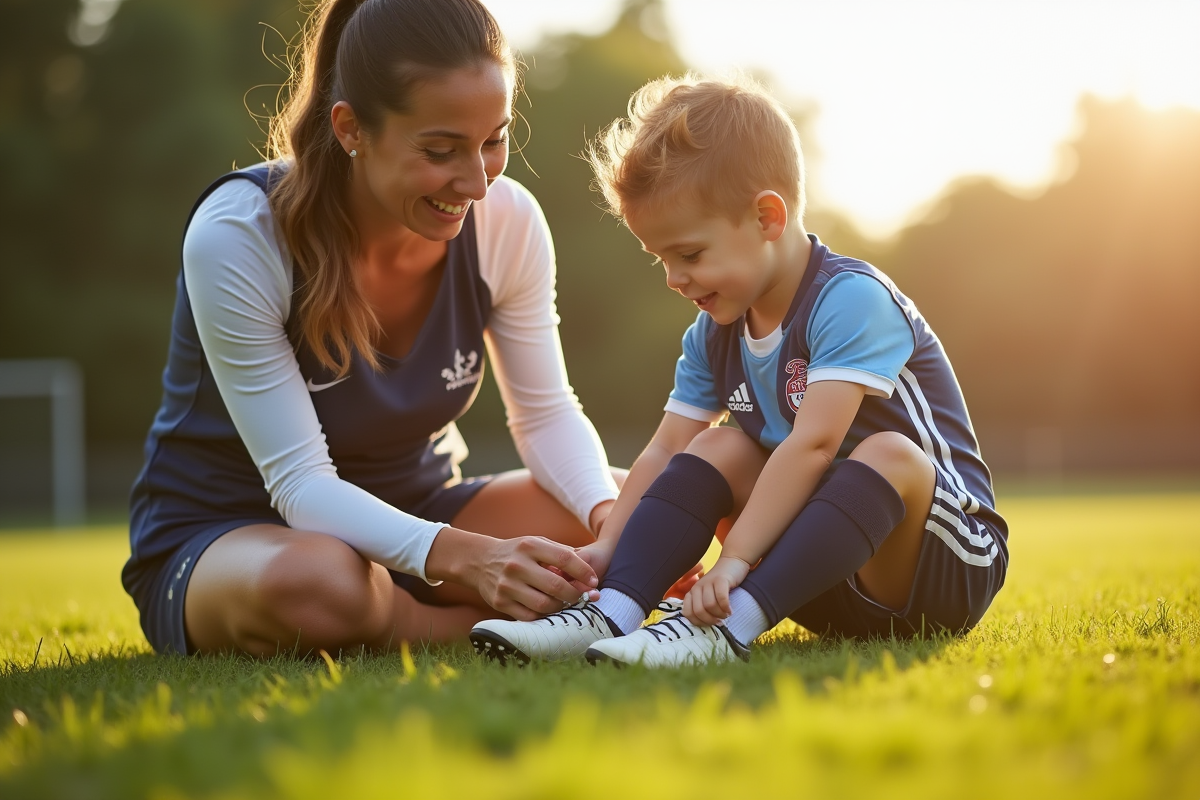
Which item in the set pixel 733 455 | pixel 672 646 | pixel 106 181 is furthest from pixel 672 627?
pixel 106 181

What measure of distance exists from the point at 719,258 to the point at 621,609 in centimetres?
77

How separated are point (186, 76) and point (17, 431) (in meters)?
6.95

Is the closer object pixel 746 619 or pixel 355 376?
pixel 746 619

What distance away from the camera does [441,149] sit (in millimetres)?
2486

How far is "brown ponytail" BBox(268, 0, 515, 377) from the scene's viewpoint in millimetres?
2451

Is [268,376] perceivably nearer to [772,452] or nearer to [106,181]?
[772,452]

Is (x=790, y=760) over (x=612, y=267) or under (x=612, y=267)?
over

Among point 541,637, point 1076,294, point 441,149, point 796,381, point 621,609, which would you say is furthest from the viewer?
point 1076,294

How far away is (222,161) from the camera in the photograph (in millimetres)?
18969

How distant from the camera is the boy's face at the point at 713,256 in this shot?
2385 mm

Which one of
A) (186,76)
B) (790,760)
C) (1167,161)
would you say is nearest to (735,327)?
(790,760)

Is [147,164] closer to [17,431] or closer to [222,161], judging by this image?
[222,161]

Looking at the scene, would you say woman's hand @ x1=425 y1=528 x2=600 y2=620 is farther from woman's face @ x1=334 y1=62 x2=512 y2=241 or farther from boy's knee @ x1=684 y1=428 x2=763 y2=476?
woman's face @ x1=334 y1=62 x2=512 y2=241

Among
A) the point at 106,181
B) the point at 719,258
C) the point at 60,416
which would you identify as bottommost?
the point at 60,416
